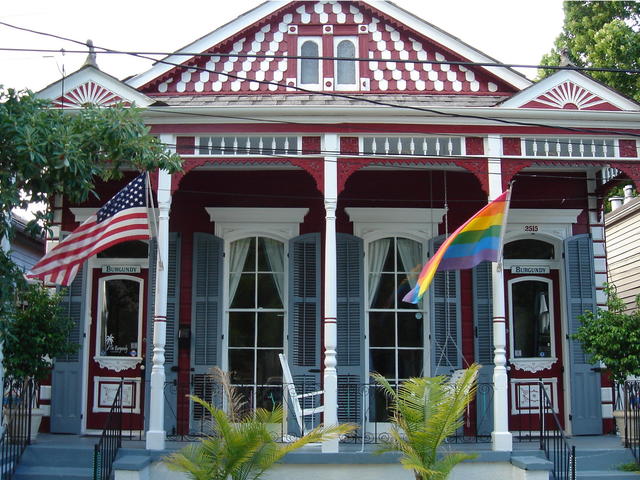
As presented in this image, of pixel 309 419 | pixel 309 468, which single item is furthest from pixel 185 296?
pixel 309 468

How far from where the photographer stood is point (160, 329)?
10773mm

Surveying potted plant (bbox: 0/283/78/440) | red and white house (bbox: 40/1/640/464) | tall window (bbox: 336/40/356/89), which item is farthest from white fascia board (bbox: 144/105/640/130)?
potted plant (bbox: 0/283/78/440)

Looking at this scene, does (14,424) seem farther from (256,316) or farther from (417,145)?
(417,145)

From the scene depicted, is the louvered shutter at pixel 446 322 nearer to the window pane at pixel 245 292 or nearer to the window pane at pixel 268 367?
the window pane at pixel 268 367

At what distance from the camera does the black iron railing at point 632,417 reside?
10773 millimetres

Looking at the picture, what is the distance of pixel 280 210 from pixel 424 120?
2.84 metres

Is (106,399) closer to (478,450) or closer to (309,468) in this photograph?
(309,468)

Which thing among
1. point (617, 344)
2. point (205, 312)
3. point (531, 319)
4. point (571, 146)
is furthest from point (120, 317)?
point (617, 344)

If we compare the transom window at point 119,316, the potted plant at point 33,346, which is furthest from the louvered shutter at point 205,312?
the potted plant at point 33,346

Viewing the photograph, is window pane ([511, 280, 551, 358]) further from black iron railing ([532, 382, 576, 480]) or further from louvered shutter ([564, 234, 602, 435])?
black iron railing ([532, 382, 576, 480])

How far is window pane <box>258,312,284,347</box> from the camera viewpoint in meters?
12.8

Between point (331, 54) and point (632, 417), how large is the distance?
7.06m

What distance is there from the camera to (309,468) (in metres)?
10.3

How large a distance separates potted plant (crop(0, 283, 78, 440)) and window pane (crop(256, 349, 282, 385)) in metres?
2.76
